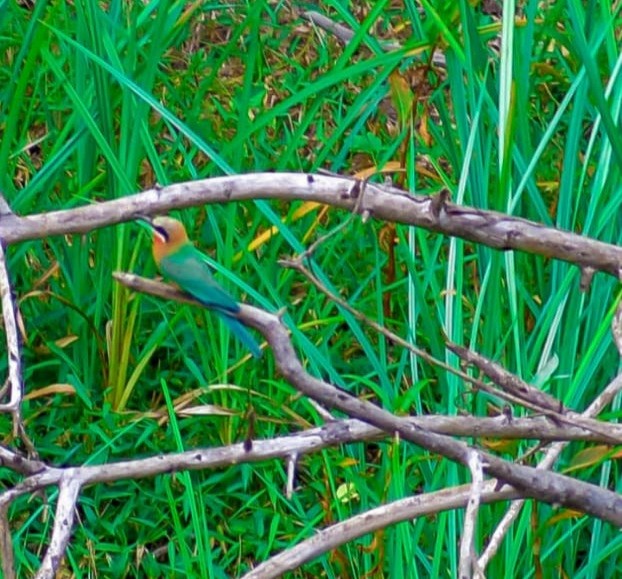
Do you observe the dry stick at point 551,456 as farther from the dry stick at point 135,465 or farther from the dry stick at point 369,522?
the dry stick at point 135,465

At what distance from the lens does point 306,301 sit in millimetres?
2416

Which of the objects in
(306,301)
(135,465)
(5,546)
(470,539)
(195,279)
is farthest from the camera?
(306,301)

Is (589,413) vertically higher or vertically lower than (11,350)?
lower

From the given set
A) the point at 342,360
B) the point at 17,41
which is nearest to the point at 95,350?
the point at 342,360

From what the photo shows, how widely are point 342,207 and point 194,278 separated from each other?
211 mm

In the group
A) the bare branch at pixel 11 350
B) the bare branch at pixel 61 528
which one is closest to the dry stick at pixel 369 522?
the bare branch at pixel 61 528

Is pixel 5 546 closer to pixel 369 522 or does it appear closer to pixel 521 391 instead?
pixel 369 522

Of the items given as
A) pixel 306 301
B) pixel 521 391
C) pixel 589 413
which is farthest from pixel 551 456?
pixel 306 301

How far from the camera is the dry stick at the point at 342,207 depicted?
1.34 metres

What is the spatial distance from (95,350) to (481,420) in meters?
1.10

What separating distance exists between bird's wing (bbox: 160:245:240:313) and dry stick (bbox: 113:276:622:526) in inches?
3.0

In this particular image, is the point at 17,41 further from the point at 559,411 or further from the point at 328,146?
the point at 559,411

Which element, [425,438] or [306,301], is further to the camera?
[306,301]

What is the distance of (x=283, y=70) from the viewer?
3461 mm
